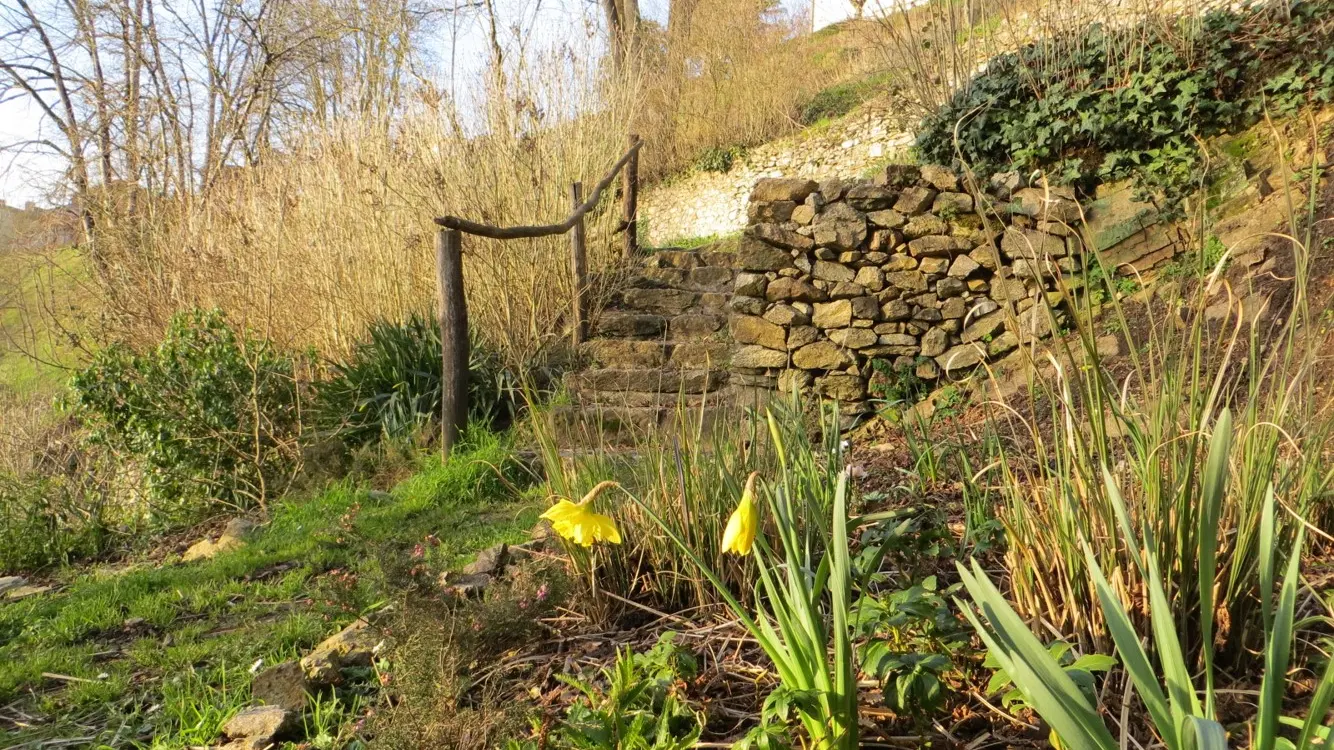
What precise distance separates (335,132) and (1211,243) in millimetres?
6980

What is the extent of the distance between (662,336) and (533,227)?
151 centimetres

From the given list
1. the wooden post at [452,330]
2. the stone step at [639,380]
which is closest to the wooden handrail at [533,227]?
the wooden post at [452,330]

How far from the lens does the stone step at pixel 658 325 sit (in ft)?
23.0

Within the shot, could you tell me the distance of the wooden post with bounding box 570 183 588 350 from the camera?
7020 millimetres

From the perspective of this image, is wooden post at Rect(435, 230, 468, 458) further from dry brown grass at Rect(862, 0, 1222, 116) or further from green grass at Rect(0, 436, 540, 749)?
dry brown grass at Rect(862, 0, 1222, 116)

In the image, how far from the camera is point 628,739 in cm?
158

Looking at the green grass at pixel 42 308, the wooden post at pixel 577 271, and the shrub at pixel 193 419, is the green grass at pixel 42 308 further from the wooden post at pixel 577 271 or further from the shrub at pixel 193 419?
the wooden post at pixel 577 271

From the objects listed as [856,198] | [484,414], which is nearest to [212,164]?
[484,414]

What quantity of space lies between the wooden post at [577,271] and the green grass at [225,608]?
199 cm

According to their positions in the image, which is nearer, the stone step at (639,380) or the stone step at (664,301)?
the stone step at (639,380)

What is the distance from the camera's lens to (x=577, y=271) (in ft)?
23.1

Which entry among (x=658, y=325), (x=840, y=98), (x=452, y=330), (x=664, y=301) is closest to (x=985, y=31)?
(x=664, y=301)

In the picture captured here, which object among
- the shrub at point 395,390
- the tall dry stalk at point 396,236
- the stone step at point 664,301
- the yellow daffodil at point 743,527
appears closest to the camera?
the yellow daffodil at point 743,527

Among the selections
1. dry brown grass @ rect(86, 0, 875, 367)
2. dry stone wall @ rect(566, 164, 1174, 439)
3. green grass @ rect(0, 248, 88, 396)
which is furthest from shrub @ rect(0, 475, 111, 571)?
dry stone wall @ rect(566, 164, 1174, 439)
